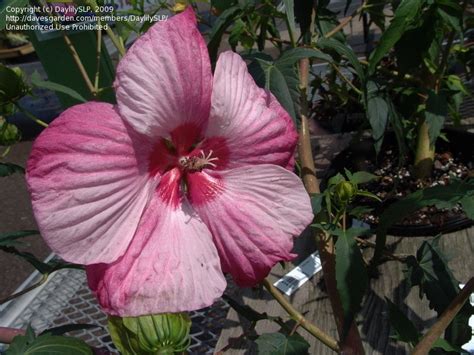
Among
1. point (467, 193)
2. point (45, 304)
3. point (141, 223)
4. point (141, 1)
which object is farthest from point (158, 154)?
point (45, 304)

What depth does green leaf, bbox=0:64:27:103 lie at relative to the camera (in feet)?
1.43

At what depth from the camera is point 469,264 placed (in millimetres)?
761

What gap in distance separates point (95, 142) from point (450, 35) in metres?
0.85

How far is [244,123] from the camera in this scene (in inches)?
13.1

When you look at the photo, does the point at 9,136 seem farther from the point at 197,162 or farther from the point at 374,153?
the point at 374,153

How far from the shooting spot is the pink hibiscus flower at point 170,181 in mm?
275

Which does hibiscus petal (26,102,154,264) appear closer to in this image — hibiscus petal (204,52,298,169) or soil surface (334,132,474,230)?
hibiscus petal (204,52,298,169)

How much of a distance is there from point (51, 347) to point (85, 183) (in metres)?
0.14

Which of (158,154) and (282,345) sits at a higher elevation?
(158,154)

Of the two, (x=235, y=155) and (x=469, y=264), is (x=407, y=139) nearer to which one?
(x=469, y=264)

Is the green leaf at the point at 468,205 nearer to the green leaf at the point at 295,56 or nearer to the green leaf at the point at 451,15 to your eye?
the green leaf at the point at 295,56

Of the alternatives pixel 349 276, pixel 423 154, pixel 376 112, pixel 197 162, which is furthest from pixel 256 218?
pixel 423 154

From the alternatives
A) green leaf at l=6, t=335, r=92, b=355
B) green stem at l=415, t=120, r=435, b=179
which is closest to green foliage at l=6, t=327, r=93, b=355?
green leaf at l=6, t=335, r=92, b=355

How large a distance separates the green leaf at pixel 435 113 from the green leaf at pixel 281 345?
473mm
